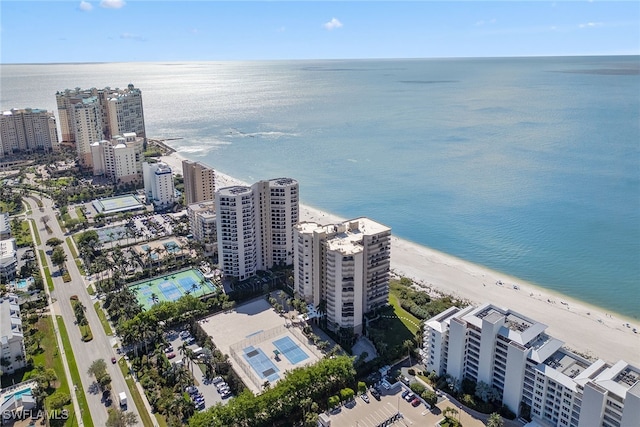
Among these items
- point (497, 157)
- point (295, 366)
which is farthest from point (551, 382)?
point (497, 157)

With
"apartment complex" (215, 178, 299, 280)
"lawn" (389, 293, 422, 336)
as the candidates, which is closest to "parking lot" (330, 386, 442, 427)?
"lawn" (389, 293, 422, 336)

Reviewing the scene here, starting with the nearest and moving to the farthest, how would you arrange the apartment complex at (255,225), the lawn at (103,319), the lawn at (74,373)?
the lawn at (74,373) → the lawn at (103,319) → the apartment complex at (255,225)

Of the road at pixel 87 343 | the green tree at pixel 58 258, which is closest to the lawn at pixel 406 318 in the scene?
the road at pixel 87 343

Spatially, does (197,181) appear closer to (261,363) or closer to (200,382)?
(261,363)

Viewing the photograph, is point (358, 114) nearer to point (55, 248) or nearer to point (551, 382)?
point (55, 248)

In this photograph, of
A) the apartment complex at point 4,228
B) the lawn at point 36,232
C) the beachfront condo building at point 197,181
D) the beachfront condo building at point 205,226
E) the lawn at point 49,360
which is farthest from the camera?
the beachfront condo building at point 197,181

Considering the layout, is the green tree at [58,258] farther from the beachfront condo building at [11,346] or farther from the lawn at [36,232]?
the beachfront condo building at [11,346]

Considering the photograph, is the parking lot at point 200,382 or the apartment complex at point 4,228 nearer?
the parking lot at point 200,382

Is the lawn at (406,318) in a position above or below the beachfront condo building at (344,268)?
below
